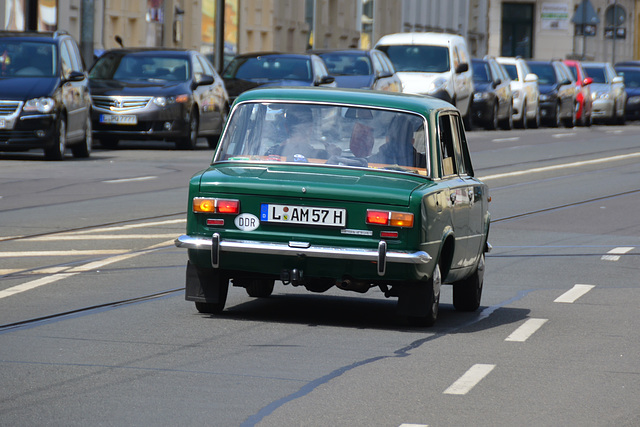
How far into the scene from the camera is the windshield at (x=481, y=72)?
135 ft

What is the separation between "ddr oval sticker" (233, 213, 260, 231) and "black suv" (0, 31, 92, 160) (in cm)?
1398

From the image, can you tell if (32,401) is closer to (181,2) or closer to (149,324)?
(149,324)

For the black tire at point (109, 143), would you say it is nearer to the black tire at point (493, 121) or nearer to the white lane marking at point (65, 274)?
the black tire at point (493, 121)

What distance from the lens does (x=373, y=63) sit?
3344cm

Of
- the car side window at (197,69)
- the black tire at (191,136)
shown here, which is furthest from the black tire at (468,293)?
the car side window at (197,69)

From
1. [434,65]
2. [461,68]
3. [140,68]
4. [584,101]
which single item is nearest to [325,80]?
[140,68]

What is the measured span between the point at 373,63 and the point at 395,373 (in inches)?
1029

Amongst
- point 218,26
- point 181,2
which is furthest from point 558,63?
Result: point 218,26

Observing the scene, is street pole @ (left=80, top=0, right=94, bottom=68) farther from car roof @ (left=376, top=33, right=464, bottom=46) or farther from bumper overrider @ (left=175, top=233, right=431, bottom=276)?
A: bumper overrider @ (left=175, top=233, right=431, bottom=276)

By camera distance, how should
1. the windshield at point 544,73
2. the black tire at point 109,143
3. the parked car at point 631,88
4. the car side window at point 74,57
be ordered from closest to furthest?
the car side window at point 74,57
the black tire at point 109,143
the windshield at point 544,73
the parked car at point 631,88

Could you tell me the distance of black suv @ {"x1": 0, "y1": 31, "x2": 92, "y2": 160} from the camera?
22.4 metres

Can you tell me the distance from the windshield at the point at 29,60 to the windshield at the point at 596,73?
29854 millimetres

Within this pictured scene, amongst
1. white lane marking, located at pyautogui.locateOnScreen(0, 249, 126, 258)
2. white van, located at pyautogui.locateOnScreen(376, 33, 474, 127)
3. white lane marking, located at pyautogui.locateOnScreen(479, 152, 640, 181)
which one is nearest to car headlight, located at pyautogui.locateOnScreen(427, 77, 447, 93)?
white van, located at pyautogui.locateOnScreen(376, 33, 474, 127)

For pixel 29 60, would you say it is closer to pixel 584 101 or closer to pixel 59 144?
pixel 59 144
